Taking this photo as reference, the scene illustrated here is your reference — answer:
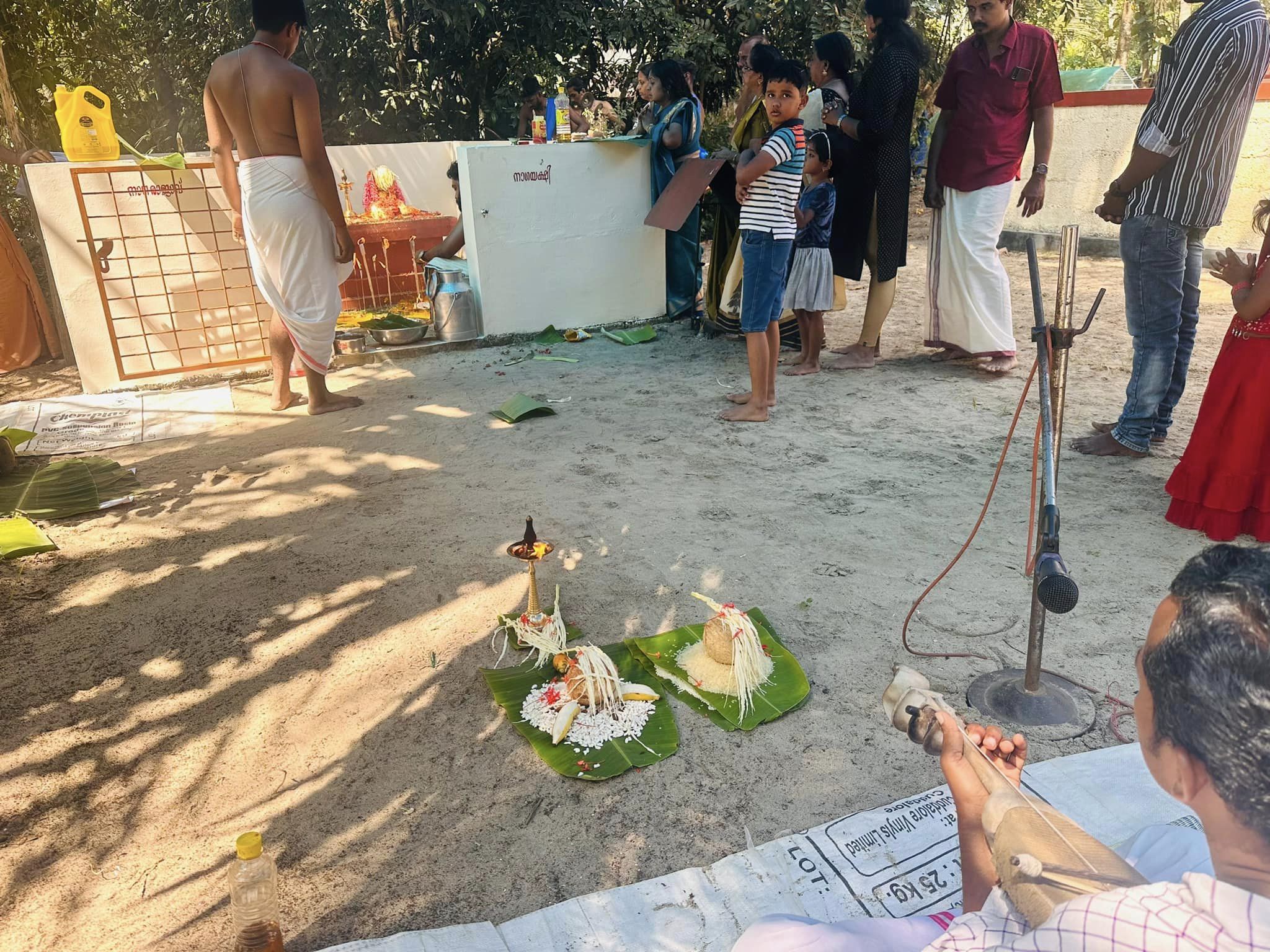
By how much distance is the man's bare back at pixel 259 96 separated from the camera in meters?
4.38

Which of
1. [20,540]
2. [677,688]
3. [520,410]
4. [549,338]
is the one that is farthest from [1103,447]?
[20,540]

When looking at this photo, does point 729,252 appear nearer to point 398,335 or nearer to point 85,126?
point 398,335

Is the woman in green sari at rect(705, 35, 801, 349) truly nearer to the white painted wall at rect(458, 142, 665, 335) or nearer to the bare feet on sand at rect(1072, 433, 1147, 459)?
the white painted wall at rect(458, 142, 665, 335)

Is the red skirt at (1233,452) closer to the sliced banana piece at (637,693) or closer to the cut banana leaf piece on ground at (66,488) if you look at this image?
the sliced banana piece at (637,693)

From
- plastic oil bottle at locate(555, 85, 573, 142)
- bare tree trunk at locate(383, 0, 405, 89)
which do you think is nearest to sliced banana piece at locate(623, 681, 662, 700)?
plastic oil bottle at locate(555, 85, 573, 142)

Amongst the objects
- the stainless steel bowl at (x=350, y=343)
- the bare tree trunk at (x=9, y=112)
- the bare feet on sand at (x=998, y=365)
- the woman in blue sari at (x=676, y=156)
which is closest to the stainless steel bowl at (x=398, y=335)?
the stainless steel bowl at (x=350, y=343)

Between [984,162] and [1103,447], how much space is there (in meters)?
1.94

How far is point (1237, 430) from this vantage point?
326 centimetres

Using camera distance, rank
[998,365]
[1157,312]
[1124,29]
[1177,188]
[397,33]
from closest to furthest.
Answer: [1177,188], [1157,312], [998,365], [397,33], [1124,29]

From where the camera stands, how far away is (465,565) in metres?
3.43

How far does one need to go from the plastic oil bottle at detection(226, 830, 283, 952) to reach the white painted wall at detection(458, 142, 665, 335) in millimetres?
5058

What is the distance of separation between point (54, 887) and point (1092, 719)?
2.63 m

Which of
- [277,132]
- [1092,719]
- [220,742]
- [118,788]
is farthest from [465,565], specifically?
[277,132]

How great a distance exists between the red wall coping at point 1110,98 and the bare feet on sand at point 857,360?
13.4 feet
